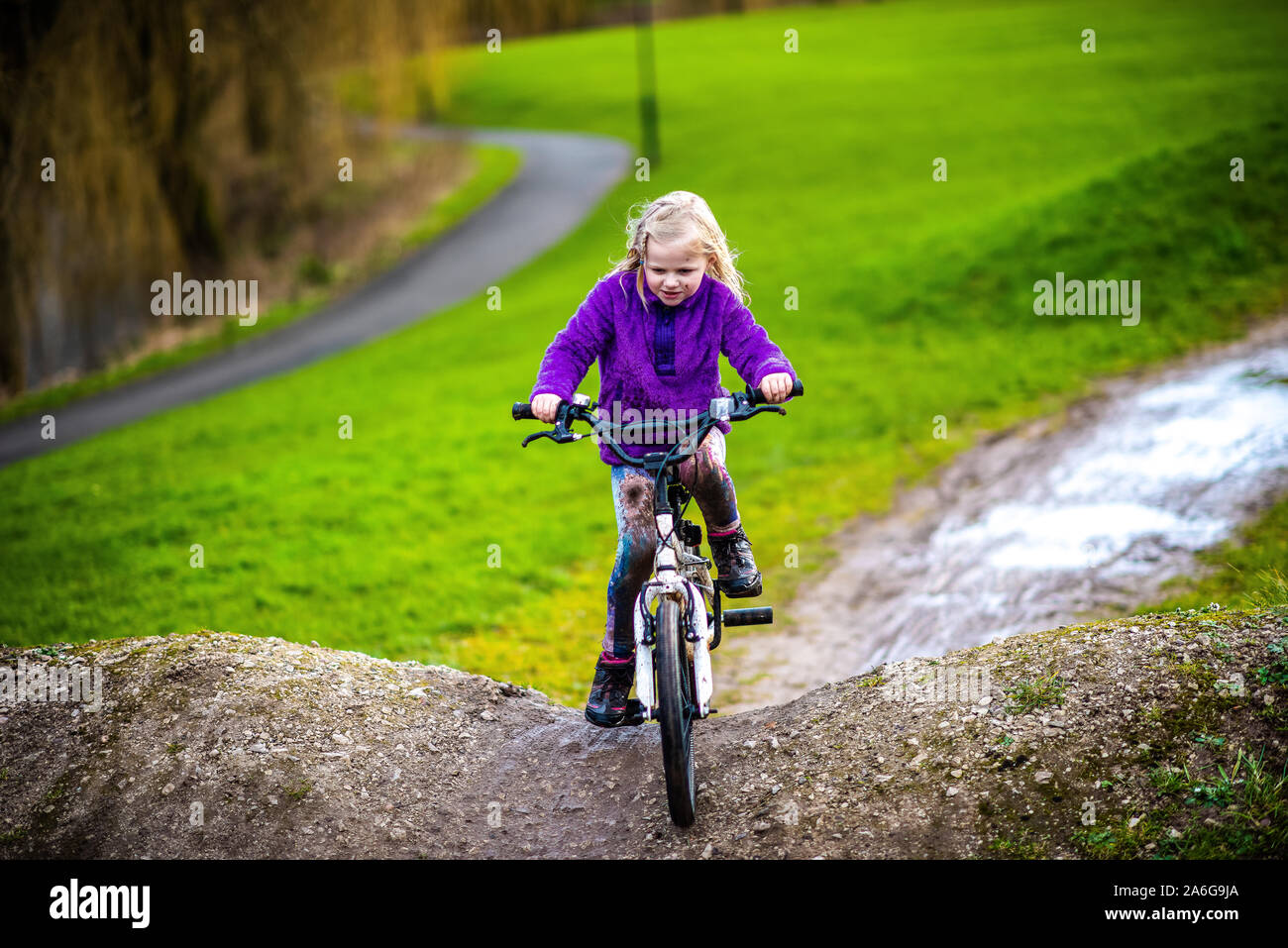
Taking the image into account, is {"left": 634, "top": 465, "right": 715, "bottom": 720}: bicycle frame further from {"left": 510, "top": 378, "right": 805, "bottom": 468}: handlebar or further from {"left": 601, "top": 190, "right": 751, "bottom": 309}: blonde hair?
{"left": 601, "top": 190, "right": 751, "bottom": 309}: blonde hair

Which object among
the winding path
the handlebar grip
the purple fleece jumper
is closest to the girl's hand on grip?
the purple fleece jumper

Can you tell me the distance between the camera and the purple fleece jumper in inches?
172

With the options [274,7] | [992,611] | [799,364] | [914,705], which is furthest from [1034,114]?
[914,705]

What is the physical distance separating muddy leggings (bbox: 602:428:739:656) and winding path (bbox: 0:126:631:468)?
45.4 feet

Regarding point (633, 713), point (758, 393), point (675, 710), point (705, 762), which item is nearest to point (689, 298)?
point (758, 393)

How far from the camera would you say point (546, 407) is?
4160 mm

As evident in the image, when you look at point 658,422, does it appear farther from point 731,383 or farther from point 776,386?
point 731,383

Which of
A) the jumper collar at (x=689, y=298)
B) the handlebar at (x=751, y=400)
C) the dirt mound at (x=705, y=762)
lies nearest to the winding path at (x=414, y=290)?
the dirt mound at (x=705, y=762)

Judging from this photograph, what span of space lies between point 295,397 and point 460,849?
1294 cm

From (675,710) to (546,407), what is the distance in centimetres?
131

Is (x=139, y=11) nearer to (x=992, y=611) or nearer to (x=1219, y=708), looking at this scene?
(x=992, y=611)

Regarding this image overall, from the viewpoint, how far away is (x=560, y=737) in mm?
4984

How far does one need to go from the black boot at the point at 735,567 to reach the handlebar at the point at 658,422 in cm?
63

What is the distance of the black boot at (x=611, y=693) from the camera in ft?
15.3
